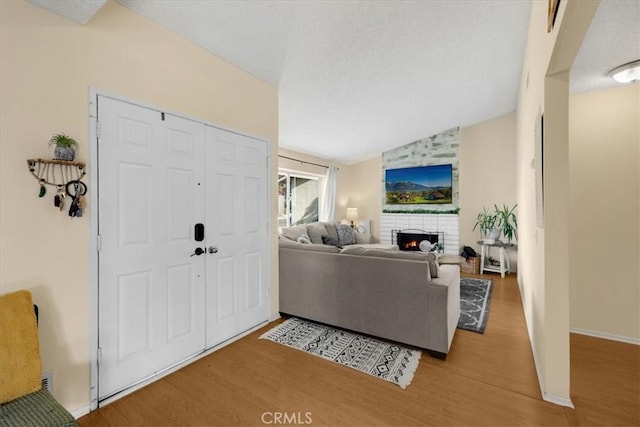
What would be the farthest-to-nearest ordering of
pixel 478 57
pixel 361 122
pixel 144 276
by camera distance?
pixel 361 122 → pixel 478 57 → pixel 144 276

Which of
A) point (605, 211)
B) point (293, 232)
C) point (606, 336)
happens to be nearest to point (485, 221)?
point (605, 211)

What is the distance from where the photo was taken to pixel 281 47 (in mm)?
2621

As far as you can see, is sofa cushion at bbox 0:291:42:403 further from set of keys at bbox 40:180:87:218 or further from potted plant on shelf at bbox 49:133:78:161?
potted plant on shelf at bbox 49:133:78:161

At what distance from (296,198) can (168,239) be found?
401 centimetres

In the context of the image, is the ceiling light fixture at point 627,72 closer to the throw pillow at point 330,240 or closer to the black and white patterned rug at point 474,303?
the black and white patterned rug at point 474,303

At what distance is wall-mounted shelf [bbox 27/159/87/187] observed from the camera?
1643 millimetres

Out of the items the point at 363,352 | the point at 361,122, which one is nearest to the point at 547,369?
the point at 363,352

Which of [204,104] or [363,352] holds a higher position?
[204,104]

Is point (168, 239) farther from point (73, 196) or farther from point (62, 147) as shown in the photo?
point (62, 147)

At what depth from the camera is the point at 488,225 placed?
547 centimetres

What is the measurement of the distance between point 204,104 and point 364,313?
97.0 inches

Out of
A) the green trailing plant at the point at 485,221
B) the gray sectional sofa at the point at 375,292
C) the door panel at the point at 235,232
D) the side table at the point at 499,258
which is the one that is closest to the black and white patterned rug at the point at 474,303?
the gray sectional sofa at the point at 375,292

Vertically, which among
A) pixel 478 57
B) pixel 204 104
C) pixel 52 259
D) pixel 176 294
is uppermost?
pixel 478 57

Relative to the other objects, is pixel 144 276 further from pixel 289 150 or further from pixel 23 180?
pixel 289 150
